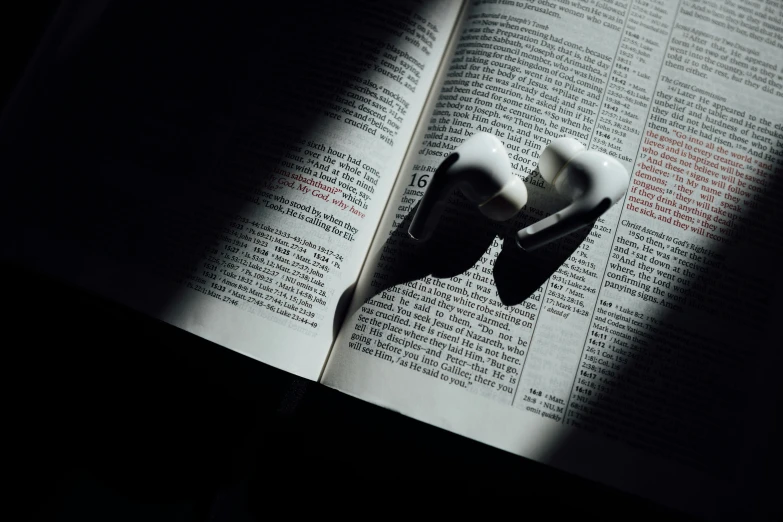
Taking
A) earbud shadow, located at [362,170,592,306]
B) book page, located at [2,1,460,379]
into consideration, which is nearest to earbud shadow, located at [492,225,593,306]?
earbud shadow, located at [362,170,592,306]

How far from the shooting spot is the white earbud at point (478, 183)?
535mm

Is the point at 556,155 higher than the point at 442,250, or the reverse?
the point at 556,155

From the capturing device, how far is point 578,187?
547 millimetres

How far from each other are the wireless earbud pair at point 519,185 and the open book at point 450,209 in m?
0.03

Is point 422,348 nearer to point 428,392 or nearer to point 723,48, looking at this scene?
point 428,392

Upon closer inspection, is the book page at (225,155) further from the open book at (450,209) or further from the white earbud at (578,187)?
the white earbud at (578,187)

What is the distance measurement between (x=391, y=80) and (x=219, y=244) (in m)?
0.27

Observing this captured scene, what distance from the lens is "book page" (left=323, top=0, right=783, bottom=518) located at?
54 centimetres

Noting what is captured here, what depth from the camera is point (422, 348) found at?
55 centimetres

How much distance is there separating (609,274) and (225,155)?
1.48ft

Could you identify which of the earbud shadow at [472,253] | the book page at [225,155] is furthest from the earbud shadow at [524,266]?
the book page at [225,155]

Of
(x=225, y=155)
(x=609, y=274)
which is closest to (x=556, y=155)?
(x=609, y=274)

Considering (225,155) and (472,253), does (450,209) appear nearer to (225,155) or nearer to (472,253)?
(472,253)

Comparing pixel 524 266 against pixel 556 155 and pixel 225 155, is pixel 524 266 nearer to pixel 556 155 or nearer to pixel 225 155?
pixel 556 155
